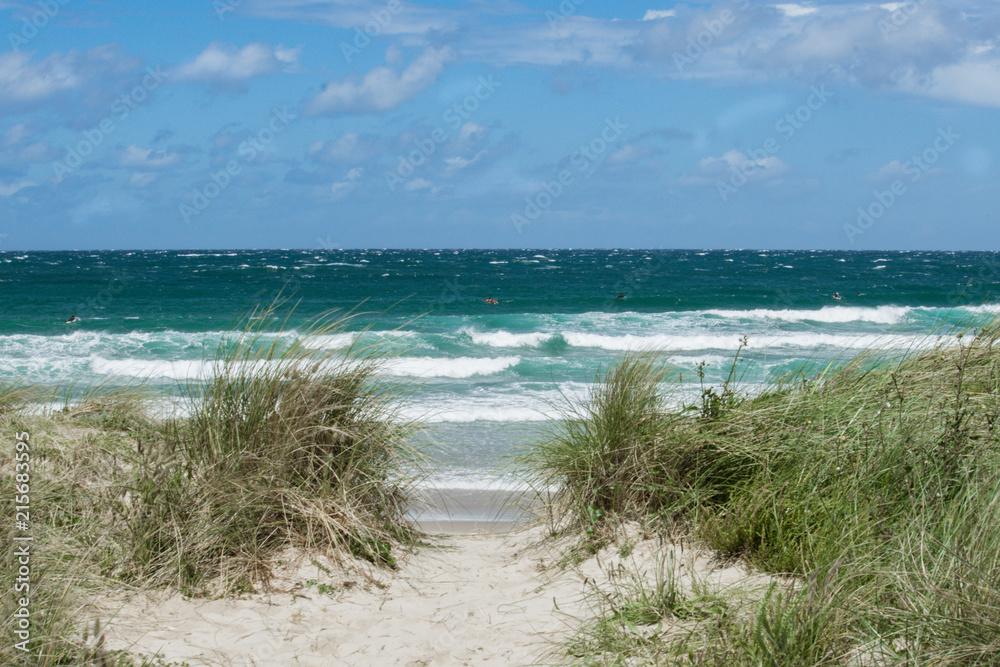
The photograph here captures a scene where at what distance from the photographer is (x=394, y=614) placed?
3.52 meters

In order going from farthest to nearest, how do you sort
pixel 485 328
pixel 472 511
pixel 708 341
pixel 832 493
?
pixel 485 328
pixel 708 341
pixel 472 511
pixel 832 493

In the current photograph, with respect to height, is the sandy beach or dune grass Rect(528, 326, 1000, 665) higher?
dune grass Rect(528, 326, 1000, 665)

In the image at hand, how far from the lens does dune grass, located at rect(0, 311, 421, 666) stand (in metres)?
3.50

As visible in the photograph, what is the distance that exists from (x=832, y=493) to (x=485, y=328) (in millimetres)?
17423

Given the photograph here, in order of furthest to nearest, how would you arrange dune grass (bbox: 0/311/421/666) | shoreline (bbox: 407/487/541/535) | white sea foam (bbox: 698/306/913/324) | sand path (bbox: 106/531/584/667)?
white sea foam (bbox: 698/306/913/324), shoreline (bbox: 407/487/541/535), dune grass (bbox: 0/311/421/666), sand path (bbox: 106/531/584/667)

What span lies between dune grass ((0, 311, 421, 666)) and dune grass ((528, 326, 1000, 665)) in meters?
1.06

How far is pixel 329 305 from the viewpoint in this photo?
27891 millimetres

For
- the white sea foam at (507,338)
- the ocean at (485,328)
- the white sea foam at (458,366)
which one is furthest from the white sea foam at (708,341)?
the white sea foam at (458,366)

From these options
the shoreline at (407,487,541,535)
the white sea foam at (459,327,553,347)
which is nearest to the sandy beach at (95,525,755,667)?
the shoreline at (407,487,541,535)

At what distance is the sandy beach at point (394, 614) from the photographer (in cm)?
308

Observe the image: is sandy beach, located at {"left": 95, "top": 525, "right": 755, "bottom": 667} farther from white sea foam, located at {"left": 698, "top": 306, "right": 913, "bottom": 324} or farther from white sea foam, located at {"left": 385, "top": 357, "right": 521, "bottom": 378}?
white sea foam, located at {"left": 698, "top": 306, "right": 913, "bottom": 324}

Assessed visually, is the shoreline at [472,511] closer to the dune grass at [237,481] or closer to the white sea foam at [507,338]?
the dune grass at [237,481]

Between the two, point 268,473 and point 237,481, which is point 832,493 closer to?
point 268,473

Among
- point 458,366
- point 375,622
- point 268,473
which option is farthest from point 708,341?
point 375,622
